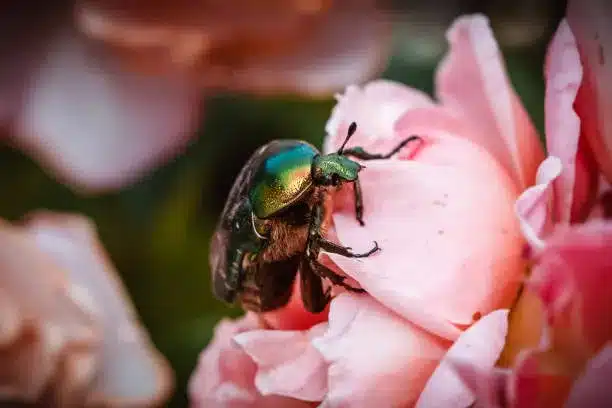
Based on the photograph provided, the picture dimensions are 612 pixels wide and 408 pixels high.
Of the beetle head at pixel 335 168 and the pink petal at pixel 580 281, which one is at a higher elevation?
the beetle head at pixel 335 168

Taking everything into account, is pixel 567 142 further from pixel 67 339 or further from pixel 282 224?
pixel 67 339

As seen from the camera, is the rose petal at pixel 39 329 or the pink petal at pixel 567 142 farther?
the rose petal at pixel 39 329

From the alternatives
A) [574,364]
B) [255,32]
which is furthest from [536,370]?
[255,32]

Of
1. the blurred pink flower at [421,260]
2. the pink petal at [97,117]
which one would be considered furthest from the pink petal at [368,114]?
the pink petal at [97,117]

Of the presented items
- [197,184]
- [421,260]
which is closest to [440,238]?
[421,260]

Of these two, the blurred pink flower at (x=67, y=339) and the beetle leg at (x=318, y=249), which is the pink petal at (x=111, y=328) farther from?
the beetle leg at (x=318, y=249)

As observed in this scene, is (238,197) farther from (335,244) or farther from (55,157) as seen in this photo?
(55,157)

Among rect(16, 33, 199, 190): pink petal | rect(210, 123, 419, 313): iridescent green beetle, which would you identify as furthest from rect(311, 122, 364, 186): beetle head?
rect(16, 33, 199, 190): pink petal
